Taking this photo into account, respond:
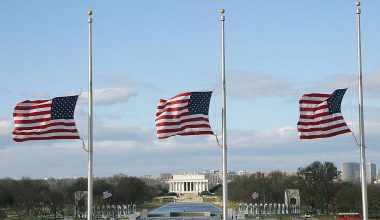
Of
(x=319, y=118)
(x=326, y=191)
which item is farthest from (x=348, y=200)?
(x=319, y=118)

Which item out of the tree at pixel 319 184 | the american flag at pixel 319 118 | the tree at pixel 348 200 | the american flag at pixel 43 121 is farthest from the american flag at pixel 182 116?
the tree at pixel 319 184

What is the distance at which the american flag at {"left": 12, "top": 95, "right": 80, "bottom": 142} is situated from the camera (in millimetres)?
33000

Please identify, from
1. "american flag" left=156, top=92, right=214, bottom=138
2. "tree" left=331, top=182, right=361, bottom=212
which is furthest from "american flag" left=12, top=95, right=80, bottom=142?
"tree" left=331, top=182, right=361, bottom=212

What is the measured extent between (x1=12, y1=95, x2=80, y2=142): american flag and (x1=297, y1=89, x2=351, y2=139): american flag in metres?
10.2

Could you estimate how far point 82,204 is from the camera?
372 feet

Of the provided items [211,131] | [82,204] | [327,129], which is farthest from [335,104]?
[82,204]

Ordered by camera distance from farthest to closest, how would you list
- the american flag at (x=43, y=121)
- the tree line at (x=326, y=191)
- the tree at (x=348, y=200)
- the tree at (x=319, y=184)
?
1. the tree at (x=319, y=184)
2. the tree line at (x=326, y=191)
3. the tree at (x=348, y=200)
4. the american flag at (x=43, y=121)

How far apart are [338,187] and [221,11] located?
297ft

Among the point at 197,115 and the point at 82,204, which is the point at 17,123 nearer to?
the point at 197,115

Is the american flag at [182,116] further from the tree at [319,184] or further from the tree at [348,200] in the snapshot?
the tree at [319,184]

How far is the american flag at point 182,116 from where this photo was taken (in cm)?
3328

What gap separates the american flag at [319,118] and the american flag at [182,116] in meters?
4.24

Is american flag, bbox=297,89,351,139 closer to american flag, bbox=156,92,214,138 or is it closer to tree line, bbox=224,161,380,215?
american flag, bbox=156,92,214,138

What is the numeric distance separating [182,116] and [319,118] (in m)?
6.13
